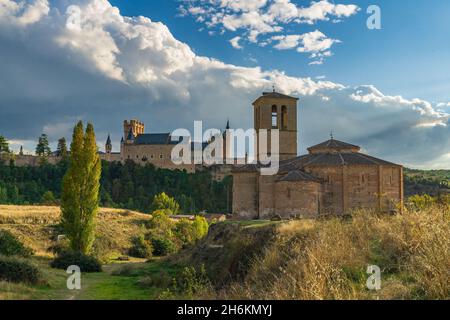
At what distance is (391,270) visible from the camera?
8.09 meters

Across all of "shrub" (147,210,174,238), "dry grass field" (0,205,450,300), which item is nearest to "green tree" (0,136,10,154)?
"shrub" (147,210,174,238)

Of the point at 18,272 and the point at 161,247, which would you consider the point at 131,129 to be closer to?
the point at 161,247

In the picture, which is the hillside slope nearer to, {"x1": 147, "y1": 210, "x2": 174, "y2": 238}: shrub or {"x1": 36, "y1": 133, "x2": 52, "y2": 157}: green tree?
{"x1": 147, "y1": 210, "x2": 174, "y2": 238}: shrub

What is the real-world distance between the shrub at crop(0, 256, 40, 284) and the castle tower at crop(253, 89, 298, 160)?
65.9 feet

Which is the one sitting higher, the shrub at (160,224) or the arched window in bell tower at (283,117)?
the arched window in bell tower at (283,117)

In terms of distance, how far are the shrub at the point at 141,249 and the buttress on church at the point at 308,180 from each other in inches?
290

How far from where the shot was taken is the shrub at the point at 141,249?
31.6m

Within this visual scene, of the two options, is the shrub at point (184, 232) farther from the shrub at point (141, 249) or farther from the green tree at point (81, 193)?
the green tree at point (81, 193)

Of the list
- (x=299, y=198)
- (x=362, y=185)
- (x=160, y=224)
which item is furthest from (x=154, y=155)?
(x=362, y=185)

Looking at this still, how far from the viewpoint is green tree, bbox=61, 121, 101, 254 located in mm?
24203

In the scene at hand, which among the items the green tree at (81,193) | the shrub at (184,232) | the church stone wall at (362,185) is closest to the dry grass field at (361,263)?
the church stone wall at (362,185)

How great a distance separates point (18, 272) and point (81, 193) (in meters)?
10.5
